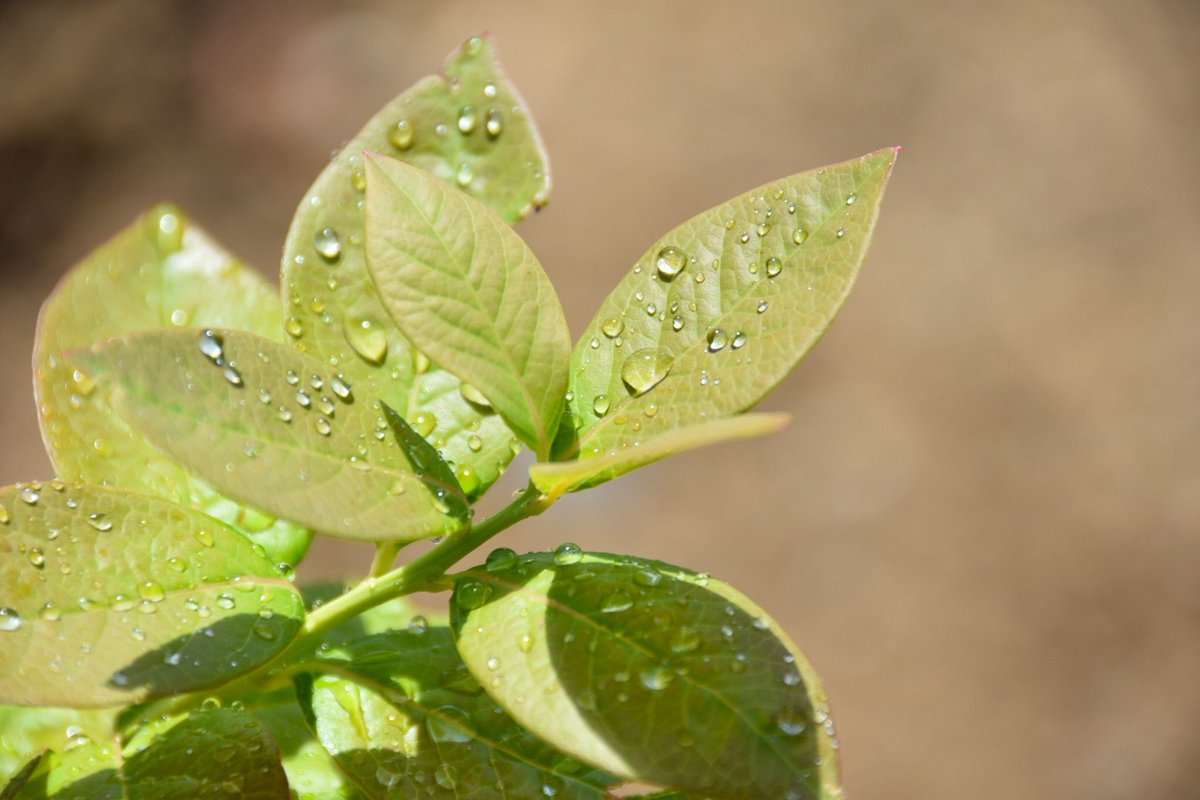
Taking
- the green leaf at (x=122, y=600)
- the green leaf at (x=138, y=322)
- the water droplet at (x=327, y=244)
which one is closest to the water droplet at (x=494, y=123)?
the water droplet at (x=327, y=244)

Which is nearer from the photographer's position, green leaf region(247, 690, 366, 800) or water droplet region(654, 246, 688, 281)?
water droplet region(654, 246, 688, 281)

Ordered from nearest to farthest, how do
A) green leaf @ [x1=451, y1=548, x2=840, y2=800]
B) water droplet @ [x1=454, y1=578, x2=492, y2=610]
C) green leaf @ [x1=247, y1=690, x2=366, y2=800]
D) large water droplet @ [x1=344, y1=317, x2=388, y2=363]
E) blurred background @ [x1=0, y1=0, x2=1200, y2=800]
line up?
green leaf @ [x1=451, y1=548, x2=840, y2=800], water droplet @ [x1=454, y1=578, x2=492, y2=610], large water droplet @ [x1=344, y1=317, x2=388, y2=363], green leaf @ [x1=247, y1=690, x2=366, y2=800], blurred background @ [x1=0, y1=0, x2=1200, y2=800]

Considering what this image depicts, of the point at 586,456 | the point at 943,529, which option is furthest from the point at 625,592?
the point at 943,529

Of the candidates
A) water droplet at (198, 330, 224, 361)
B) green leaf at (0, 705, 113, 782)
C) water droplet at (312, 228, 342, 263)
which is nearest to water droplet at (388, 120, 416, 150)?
water droplet at (312, 228, 342, 263)

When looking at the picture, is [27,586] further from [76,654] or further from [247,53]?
[247,53]

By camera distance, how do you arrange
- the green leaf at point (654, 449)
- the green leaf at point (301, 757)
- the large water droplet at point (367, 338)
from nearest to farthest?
the green leaf at point (654, 449)
the large water droplet at point (367, 338)
the green leaf at point (301, 757)

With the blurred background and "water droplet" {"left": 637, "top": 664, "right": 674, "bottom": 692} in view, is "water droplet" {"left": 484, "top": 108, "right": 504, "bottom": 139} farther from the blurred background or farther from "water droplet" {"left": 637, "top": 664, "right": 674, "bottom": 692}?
the blurred background

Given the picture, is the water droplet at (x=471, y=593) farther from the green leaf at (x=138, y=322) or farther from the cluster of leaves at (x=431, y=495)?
the green leaf at (x=138, y=322)
